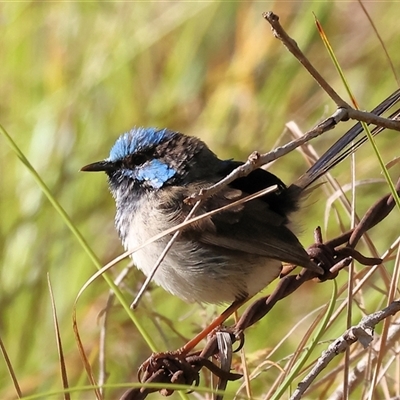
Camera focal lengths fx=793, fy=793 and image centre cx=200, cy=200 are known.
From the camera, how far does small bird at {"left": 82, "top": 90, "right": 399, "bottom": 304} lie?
3025 millimetres

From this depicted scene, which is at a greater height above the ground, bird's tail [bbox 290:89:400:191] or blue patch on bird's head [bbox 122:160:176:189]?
blue patch on bird's head [bbox 122:160:176:189]

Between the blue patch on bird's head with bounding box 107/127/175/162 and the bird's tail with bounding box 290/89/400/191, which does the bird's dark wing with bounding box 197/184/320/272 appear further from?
the blue patch on bird's head with bounding box 107/127/175/162

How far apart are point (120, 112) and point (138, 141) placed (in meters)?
1.70

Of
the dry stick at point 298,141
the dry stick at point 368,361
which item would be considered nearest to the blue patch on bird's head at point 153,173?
the dry stick at point 368,361

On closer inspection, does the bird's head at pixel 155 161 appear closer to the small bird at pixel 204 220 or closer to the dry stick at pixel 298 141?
the small bird at pixel 204 220

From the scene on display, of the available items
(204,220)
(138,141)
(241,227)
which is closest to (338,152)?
(241,227)

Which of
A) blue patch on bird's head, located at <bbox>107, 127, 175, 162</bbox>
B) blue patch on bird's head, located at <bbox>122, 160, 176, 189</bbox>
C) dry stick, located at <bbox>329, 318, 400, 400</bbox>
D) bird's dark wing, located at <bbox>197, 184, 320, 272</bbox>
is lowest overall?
dry stick, located at <bbox>329, 318, 400, 400</bbox>

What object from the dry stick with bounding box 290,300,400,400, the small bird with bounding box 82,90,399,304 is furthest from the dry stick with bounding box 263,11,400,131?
the small bird with bounding box 82,90,399,304

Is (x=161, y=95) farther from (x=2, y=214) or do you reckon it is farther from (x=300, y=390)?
(x=300, y=390)

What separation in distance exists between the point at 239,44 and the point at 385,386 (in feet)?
9.83

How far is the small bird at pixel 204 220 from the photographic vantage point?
9.93 feet

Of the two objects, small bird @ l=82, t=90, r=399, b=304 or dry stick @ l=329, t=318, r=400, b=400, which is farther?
small bird @ l=82, t=90, r=399, b=304

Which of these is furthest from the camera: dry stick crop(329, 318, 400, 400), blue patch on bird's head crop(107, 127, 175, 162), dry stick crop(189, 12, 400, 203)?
blue patch on bird's head crop(107, 127, 175, 162)

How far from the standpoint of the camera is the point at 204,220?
119 inches
